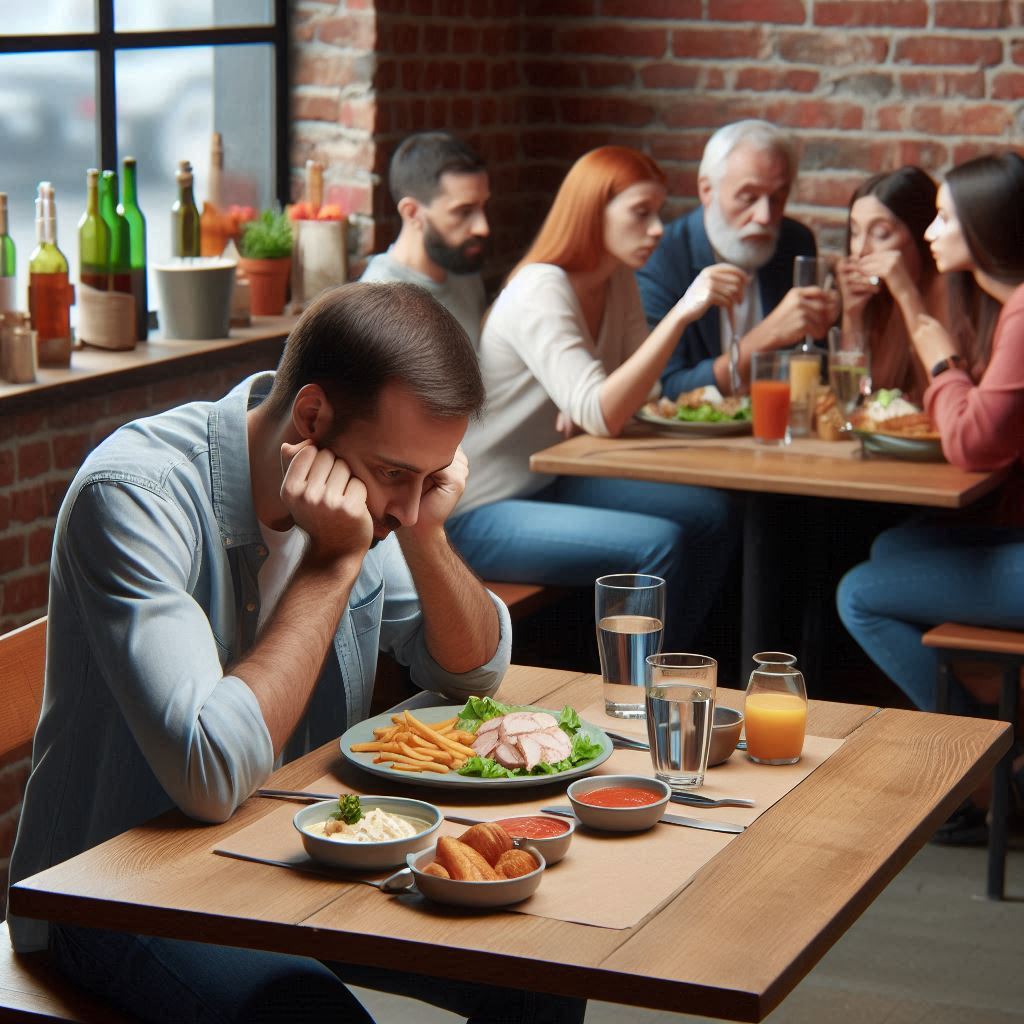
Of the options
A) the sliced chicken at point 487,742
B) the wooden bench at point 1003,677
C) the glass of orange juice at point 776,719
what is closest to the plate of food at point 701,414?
the wooden bench at point 1003,677

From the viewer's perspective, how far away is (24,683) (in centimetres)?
195

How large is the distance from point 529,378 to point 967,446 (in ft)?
3.18

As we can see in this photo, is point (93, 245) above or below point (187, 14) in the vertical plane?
below

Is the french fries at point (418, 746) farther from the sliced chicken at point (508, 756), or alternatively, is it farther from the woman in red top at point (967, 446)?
the woman in red top at point (967, 446)

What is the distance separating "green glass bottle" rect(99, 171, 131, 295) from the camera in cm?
351

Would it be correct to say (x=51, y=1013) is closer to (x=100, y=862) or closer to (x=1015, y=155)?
(x=100, y=862)

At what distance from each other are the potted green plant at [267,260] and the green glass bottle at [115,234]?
46 centimetres

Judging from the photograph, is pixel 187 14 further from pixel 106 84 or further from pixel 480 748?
pixel 480 748

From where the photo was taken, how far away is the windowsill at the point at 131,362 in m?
3.10

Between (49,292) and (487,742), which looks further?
(49,292)

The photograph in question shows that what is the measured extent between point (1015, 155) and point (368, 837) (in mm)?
2416

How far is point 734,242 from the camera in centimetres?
401

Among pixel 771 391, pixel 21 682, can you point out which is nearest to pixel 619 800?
pixel 21 682

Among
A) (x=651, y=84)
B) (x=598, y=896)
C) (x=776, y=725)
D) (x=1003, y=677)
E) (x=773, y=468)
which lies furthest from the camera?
(x=651, y=84)
